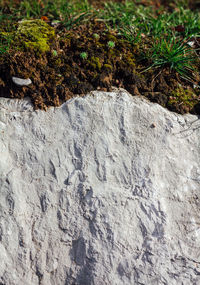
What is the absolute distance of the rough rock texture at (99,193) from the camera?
2.19 m

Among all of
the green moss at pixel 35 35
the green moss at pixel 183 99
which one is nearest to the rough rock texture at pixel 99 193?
the green moss at pixel 183 99

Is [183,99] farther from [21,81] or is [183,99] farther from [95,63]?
[21,81]

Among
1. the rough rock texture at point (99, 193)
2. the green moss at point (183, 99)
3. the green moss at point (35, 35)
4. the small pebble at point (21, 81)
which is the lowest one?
the rough rock texture at point (99, 193)

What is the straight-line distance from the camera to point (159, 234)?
222cm

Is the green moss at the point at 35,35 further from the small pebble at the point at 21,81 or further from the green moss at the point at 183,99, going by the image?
the green moss at the point at 183,99

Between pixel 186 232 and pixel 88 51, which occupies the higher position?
pixel 88 51

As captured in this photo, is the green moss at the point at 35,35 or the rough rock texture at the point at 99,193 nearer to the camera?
the rough rock texture at the point at 99,193

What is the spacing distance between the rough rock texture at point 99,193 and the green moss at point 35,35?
2.24 feet

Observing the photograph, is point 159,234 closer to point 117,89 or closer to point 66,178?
point 66,178

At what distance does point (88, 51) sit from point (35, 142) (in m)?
1.21

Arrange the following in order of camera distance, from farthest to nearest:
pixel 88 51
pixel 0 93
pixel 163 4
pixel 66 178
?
pixel 163 4 → pixel 88 51 → pixel 0 93 → pixel 66 178

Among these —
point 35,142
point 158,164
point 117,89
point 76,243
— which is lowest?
point 76,243

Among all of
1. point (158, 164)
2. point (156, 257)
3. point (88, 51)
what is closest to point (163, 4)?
point (88, 51)

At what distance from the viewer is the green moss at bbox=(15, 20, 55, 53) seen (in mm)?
2756
